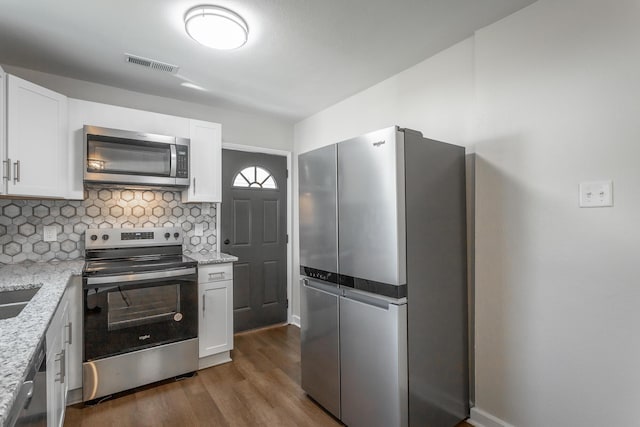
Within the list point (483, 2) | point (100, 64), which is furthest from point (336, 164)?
point (100, 64)

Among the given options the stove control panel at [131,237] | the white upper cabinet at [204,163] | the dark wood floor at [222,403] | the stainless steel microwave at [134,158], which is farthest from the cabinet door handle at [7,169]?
the dark wood floor at [222,403]

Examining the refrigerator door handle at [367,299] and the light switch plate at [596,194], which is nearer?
the light switch plate at [596,194]

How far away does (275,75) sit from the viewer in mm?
2629

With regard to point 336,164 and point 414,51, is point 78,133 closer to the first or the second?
point 336,164

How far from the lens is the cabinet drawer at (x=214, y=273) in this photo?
8.91ft

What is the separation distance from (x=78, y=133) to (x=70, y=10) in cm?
95

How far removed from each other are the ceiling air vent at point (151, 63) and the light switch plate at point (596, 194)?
2.79 metres

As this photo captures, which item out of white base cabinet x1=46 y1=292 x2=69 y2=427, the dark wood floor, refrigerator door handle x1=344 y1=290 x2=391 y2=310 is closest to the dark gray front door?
the dark wood floor

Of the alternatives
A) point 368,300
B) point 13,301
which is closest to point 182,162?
point 13,301

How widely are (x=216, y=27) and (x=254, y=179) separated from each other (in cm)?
200

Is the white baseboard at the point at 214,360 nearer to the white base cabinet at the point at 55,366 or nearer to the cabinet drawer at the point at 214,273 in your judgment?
the cabinet drawer at the point at 214,273

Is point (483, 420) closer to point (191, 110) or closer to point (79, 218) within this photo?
point (79, 218)

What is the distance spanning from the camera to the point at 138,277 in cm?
235

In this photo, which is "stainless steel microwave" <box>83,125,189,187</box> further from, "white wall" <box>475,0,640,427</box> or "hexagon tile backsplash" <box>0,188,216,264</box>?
"white wall" <box>475,0,640,427</box>
